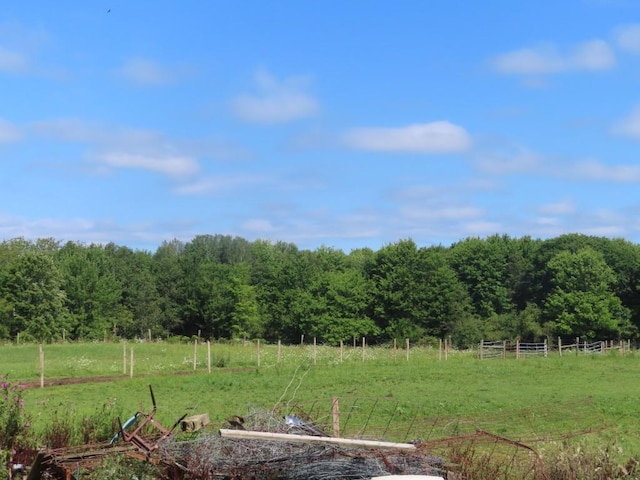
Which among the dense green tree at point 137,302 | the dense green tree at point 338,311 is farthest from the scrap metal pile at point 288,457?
the dense green tree at point 137,302

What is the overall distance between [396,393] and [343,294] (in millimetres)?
56342

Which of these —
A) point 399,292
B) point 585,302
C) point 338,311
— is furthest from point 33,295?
point 585,302

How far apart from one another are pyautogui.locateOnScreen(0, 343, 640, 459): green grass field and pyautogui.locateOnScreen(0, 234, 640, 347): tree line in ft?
94.7

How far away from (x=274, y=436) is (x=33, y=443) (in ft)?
11.3

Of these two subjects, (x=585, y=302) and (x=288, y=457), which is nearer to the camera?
(x=288, y=457)

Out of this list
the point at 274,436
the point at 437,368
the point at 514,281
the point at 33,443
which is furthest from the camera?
the point at 514,281

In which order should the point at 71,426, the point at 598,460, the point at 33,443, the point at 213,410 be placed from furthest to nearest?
the point at 213,410 → the point at 71,426 → the point at 33,443 → the point at 598,460

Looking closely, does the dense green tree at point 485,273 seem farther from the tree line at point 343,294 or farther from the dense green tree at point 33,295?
the dense green tree at point 33,295

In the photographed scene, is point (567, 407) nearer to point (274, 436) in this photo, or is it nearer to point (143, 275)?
point (274, 436)

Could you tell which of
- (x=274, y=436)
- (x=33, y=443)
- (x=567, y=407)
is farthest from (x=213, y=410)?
(x=274, y=436)

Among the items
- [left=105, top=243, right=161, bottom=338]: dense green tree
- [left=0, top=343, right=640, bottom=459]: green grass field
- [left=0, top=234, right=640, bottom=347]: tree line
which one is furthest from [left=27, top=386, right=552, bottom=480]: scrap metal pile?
[left=105, top=243, right=161, bottom=338]: dense green tree

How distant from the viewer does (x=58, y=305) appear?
6869 centimetres

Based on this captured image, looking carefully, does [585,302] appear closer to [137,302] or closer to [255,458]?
[137,302]

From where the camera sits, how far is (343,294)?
3095 inches
